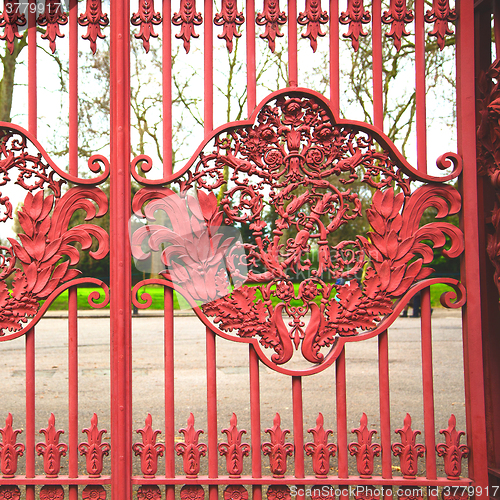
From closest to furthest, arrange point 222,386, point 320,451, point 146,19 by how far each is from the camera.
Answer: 1. point 320,451
2. point 146,19
3. point 222,386

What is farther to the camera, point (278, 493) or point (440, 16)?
point (440, 16)

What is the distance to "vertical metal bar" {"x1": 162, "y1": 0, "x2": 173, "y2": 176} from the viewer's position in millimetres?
2352

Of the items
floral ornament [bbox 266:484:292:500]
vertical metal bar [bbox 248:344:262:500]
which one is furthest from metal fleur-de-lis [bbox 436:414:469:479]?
vertical metal bar [bbox 248:344:262:500]

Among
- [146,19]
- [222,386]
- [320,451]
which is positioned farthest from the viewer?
[222,386]

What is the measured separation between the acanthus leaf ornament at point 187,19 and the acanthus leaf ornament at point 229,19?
4.1 inches

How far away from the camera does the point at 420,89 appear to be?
2.39m

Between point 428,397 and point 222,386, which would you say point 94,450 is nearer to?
point 428,397

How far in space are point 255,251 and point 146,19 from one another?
1.34 m

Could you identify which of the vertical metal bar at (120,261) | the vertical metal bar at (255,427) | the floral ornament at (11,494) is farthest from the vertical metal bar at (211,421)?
the floral ornament at (11,494)

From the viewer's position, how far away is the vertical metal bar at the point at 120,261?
2.27m

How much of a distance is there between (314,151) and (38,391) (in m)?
5.76

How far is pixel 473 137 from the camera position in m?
2.40

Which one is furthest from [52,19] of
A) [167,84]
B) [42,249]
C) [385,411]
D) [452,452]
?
[452,452]

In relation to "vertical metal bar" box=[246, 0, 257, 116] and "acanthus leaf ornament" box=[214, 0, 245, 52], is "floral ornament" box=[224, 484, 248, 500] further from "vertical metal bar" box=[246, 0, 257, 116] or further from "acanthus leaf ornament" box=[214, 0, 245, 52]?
"acanthus leaf ornament" box=[214, 0, 245, 52]
